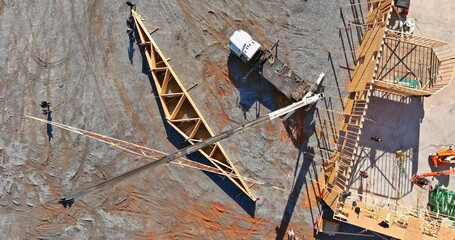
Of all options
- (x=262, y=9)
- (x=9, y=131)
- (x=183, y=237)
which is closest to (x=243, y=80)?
(x=262, y=9)

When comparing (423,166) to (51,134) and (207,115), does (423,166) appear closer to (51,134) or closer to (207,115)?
(207,115)

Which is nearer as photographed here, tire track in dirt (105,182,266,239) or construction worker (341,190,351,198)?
construction worker (341,190,351,198)

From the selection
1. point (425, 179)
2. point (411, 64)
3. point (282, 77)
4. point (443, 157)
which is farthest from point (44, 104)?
point (443, 157)

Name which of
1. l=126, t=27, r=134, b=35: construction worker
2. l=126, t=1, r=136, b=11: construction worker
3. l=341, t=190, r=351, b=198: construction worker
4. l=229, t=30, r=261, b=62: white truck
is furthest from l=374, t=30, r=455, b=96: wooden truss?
l=126, t=1, r=136, b=11: construction worker

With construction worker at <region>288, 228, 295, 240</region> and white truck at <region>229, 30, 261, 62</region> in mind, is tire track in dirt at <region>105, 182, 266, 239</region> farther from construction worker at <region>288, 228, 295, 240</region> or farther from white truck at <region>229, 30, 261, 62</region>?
white truck at <region>229, 30, 261, 62</region>

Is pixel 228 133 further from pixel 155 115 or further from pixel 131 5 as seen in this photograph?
pixel 131 5

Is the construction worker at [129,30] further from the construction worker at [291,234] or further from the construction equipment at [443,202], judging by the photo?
the construction equipment at [443,202]

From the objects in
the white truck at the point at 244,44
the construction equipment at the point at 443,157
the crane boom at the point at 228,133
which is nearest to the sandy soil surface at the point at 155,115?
the white truck at the point at 244,44
